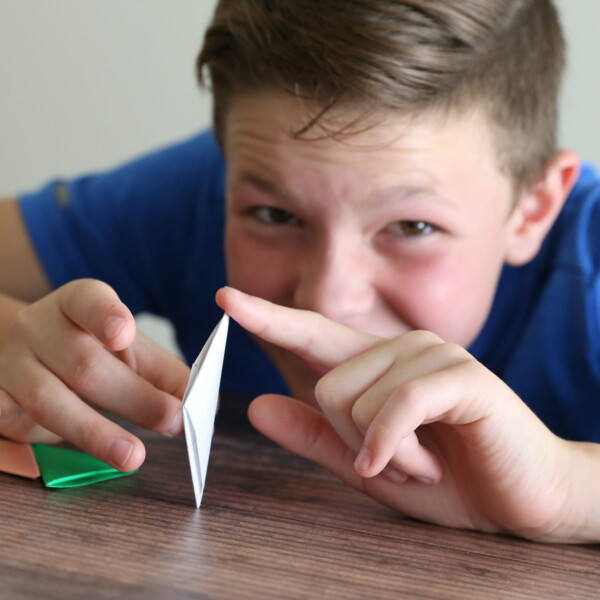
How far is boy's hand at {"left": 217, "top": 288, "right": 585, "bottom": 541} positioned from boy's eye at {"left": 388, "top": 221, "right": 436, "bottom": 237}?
30 cm

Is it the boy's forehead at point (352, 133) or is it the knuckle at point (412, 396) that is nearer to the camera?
the knuckle at point (412, 396)

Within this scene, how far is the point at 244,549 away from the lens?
1.60ft

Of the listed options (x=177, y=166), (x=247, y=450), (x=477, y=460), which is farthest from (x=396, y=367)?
(x=177, y=166)

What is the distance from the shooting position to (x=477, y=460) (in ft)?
2.00

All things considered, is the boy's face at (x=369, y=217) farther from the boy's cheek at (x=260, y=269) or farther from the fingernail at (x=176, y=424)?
the fingernail at (x=176, y=424)

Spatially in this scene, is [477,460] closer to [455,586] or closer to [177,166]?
[455,586]

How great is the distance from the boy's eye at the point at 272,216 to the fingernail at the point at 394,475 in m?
0.42

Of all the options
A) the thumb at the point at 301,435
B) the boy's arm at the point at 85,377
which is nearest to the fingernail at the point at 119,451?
the boy's arm at the point at 85,377

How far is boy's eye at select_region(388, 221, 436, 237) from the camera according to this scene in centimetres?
93

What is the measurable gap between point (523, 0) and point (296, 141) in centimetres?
37

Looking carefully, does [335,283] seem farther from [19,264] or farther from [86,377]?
[19,264]

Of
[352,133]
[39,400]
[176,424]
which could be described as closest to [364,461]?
[176,424]

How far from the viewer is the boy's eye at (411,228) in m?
0.93

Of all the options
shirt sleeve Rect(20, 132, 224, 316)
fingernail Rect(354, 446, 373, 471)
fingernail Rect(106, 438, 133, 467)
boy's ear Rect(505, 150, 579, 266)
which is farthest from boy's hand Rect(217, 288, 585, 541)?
shirt sleeve Rect(20, 132, 224, 316)
